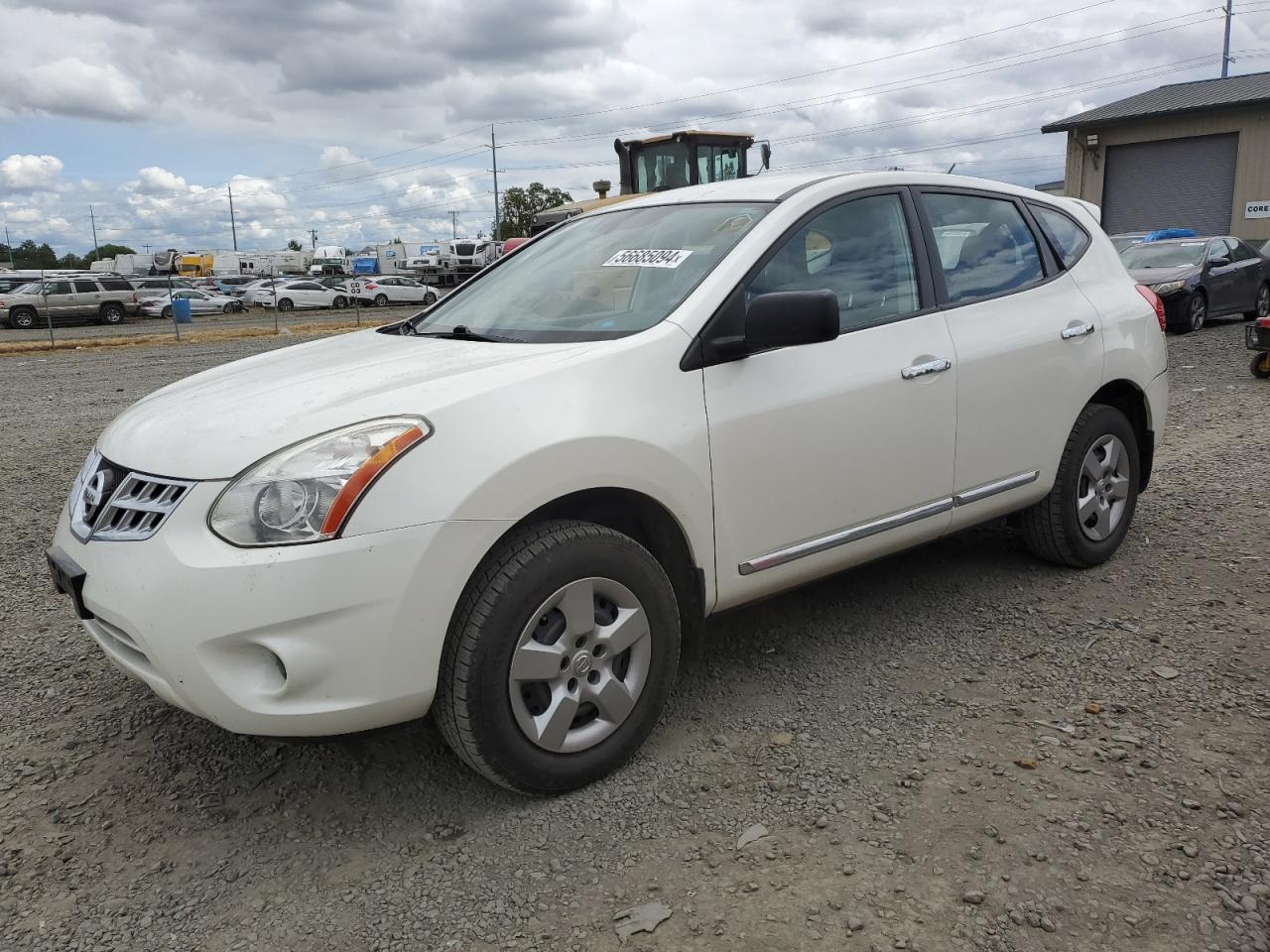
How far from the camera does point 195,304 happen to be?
3659 cm

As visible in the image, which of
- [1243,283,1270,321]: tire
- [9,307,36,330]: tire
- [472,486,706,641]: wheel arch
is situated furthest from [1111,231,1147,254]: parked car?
[9,307,36,330]: tire

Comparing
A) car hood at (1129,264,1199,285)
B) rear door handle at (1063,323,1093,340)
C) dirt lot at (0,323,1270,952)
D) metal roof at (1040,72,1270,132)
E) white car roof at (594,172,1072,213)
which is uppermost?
metal roof at (1040,72,1270,132)

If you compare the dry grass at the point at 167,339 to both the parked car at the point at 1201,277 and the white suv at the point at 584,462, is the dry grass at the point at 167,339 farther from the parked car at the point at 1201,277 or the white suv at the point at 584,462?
the white suv at the point at 584,462

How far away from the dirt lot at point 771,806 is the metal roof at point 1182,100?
2786cm

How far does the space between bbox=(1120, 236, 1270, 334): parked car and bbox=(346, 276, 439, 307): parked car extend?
88.5ft

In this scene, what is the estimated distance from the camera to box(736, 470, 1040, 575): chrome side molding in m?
3.24

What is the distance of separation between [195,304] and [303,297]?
3712mm

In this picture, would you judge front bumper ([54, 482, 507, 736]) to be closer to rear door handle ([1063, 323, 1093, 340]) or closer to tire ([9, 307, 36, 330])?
rear door handle ([1063, 323, 1093, 340])

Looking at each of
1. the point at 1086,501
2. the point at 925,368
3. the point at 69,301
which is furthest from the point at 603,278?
the point at 69,301

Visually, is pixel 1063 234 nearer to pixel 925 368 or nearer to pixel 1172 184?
pixel 925 368

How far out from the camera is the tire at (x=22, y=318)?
30472 millimetres

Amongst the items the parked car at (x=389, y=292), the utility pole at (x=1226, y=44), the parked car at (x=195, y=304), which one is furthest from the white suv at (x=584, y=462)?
the utility pole at (x=1226, y=44)

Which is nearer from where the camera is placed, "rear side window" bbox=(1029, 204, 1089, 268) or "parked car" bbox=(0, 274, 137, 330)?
"rear side window" bbox=(1029, 204, 1089, 268)

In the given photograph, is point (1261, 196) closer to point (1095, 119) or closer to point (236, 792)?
point (1095, 119)
